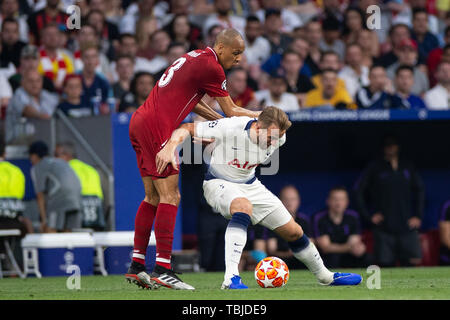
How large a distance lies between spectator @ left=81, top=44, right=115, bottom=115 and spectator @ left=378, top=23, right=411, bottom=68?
4217 mm

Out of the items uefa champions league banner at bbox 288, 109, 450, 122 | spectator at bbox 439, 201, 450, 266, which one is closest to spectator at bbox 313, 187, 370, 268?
uefa champions league banner at bbox 288, 109, 450, 122

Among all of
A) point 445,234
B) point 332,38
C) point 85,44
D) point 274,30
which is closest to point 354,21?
point 332,38

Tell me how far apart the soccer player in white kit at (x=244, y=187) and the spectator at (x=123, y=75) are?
592cm

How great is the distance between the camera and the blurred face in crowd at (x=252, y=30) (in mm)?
13727

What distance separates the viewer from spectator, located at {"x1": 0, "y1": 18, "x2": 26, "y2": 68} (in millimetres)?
13469

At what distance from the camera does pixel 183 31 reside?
13.7 m

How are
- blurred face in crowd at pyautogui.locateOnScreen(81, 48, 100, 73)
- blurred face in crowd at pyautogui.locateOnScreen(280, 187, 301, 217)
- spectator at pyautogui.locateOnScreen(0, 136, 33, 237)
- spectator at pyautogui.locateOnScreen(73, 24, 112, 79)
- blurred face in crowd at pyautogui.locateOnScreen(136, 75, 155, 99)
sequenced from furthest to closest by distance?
spectator at pyautogui.locateOnScreen(73, 24, 112, 79)
blurred face in crowd at pyautogui.locateOnScreen(81, 48, 100, 73)
blurred face in crowd at pyautogui.locateOnScreen(280, 187, 301, 217)
blurred face in crowd at pyautogui.locateOnScreen(136, 75, 155, 99)
spectator at pyautogui.locateOnScreen(0, 136, 33, 237)

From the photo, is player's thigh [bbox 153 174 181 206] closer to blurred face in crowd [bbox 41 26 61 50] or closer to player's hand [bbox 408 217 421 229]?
player's hand [bbox 408 217 421 229]

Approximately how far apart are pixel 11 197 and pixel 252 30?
181 inches

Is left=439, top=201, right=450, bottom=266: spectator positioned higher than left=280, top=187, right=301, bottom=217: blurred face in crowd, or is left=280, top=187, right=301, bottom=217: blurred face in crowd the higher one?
left=280, top=187, right=301, bottom=217: blurred face in crowd

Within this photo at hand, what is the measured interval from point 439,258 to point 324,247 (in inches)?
73.4

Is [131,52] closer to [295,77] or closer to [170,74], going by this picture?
[295,77]

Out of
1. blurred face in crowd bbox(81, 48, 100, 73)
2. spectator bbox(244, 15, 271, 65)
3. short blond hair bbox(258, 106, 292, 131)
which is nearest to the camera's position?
short blond hair bbox(258, 106, 292, 131)
